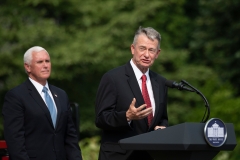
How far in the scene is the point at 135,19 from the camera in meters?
18.0

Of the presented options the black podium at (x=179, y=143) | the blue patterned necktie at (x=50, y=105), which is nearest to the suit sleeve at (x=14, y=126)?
the blue patterned necktie at (x=50, y=105)

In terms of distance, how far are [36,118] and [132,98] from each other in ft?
2.97

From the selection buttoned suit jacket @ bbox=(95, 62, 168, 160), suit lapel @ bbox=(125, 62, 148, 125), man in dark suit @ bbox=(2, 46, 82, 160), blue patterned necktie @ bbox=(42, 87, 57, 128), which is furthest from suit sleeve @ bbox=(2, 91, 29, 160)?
suit lapel @ bbox=(125, 62, 148, 125)

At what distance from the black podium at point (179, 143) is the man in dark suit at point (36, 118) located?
1.27m

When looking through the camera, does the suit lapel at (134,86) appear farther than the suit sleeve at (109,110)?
Yes

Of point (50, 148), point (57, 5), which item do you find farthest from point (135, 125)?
point (57, 5)

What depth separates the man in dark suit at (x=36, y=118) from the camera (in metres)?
6.23

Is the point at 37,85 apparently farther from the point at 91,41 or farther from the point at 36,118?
the point at 91,41

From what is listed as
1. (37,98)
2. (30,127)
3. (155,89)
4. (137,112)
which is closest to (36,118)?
(30,127)

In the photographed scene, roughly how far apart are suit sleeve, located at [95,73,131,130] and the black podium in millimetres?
443

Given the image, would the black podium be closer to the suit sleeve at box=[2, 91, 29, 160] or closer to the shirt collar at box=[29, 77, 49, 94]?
the suit sleeve at box=[2, 91, 29, 160]

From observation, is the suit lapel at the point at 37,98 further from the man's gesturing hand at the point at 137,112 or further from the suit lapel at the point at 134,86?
the man's gesturing hand at the point at 137,112

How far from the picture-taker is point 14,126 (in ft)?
20.4

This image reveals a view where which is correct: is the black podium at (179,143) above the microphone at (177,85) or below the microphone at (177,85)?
below
